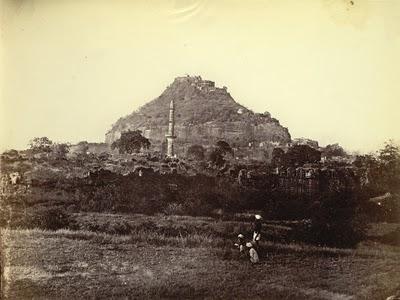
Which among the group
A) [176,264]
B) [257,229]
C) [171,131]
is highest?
[171,131]

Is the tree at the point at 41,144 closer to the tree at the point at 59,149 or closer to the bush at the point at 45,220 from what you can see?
the tree at the point at 59,149

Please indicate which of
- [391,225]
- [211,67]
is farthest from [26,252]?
[391,225]

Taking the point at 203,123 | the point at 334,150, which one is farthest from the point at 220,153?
the point at 334,150

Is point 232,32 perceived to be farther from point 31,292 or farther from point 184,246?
point 31,292

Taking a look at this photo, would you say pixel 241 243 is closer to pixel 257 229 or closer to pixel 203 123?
pixel 257 229

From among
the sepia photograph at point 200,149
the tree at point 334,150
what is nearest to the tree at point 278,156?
the sepia photograph at point 200,149

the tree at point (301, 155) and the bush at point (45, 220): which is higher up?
the tree at point (301, 155)

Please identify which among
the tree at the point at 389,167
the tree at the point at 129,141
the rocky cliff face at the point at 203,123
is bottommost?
the tree at the point at 389,167

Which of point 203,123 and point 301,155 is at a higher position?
point 203,123
